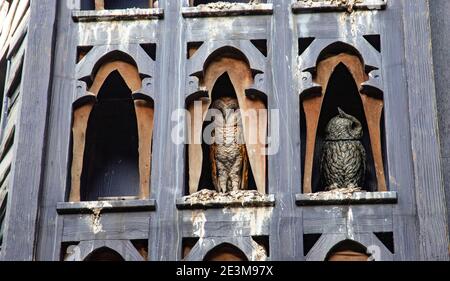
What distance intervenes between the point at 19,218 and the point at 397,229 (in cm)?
315

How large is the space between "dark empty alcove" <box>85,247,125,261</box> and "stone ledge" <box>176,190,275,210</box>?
66 centimetres

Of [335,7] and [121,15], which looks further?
[121,15]

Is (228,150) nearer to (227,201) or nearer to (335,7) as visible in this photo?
(227,201)

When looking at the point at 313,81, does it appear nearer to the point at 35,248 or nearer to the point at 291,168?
the point at 291,168

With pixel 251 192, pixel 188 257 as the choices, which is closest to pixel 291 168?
pixel 251 192

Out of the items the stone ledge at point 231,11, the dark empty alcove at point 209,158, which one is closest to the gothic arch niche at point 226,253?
the dark empty alcove at point 209,158

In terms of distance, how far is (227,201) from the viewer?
41.5ft

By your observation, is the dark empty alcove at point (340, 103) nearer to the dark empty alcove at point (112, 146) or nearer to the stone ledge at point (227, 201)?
the stone ledge at point (227, 201)

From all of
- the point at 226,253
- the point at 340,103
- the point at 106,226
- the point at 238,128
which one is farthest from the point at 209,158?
the point at 340,103

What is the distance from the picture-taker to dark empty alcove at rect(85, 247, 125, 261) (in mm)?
12594

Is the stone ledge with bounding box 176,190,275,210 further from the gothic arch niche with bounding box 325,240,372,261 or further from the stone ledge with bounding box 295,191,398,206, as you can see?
the gothic arch niche with bounding box 325,240,372,261

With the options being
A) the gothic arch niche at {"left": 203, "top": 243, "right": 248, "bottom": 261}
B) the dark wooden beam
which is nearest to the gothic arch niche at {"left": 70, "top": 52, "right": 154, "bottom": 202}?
the dark wooden beam

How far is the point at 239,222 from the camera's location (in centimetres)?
1259

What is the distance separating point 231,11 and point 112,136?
1.78 m
